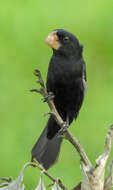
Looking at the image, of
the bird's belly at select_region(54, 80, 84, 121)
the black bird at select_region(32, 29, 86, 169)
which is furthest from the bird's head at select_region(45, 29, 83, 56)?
the bird's belly at select_region(54, 80, 84, 121)

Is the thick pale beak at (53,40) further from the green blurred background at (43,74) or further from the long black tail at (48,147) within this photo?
the green blurred background at (43,74)

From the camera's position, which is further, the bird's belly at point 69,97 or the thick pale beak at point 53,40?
the bird's belly at point 69,97

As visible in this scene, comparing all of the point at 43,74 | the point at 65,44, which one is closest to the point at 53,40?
the point at 65,44

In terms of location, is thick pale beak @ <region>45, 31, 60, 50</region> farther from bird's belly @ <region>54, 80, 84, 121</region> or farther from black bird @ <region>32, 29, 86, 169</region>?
bird's belly @ <region>54, 80, 84, 121</region>

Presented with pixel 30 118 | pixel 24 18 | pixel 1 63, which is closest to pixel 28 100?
pixel 30 118

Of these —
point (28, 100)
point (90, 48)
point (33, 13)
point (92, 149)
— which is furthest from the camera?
point (33, 13)

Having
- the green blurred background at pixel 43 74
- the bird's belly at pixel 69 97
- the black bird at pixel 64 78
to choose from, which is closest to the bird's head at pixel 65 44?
the black bird at pixel 64 78

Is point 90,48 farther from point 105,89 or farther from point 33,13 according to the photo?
point 33,13
